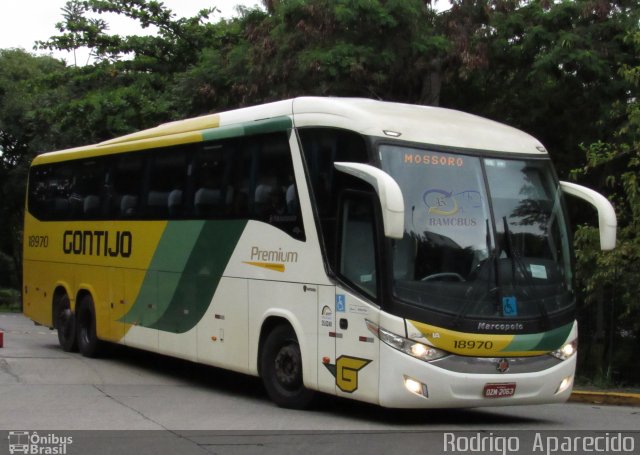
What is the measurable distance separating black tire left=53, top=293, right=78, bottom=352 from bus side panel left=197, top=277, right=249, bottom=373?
5307 millimetres

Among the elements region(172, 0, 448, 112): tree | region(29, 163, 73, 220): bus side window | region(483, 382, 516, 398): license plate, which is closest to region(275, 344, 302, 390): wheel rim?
region(483, 382, 516, 398): license plate

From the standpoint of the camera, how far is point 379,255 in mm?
10336

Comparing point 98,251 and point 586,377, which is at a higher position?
point 98,251

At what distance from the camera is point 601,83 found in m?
20.0

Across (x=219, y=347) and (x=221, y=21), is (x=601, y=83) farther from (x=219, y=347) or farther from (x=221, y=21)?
(x=221, y=21)

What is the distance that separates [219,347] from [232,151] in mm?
2560

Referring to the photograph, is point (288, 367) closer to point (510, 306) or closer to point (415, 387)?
point (415, 387)

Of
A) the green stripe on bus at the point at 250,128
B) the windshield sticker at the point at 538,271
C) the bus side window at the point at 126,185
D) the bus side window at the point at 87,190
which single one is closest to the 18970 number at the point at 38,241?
the bus side window at the point at 87,190

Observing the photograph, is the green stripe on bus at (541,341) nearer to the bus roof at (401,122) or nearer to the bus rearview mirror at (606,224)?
the bus rearview mirror at (606,224)

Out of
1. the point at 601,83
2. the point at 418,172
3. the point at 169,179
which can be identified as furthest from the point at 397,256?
the point at 601,83

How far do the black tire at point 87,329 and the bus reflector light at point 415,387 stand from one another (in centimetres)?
852

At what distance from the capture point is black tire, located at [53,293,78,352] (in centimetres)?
1836

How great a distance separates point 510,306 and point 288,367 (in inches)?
111

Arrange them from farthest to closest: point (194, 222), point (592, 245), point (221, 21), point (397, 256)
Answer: point (221, 21), point (592, 245), point (194, 222), point (397, 256)
